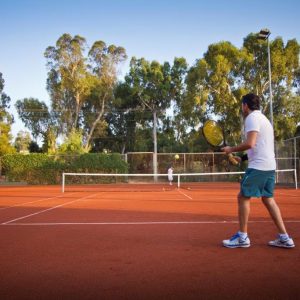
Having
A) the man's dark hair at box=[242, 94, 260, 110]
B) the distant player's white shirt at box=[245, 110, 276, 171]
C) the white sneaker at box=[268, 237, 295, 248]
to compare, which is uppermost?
the man's dark hair at box=[242, 94, 260, 110]

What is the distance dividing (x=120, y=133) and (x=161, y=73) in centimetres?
1034

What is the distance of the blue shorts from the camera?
425 centimetres

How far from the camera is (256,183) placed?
14.0 ft

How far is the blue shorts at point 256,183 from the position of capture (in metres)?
4.25

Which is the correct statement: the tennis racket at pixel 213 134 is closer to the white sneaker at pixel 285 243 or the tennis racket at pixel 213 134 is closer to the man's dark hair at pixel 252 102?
the man's dark hair at pixel 252 102

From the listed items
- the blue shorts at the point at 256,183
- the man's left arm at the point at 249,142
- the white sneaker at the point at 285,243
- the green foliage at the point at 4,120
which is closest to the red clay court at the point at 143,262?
the white sneaker at the point at 285,243

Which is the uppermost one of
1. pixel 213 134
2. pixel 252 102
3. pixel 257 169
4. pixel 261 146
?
pixel 252 102

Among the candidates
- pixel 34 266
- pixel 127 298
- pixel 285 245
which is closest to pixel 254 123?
pixel 285 245

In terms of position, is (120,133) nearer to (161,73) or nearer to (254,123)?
(161,73)

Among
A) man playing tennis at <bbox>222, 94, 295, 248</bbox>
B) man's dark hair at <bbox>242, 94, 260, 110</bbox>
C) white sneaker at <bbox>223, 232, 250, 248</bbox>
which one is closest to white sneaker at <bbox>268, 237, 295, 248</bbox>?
man playing tennis at <bbox>222, 94, 295, 248</bbox>

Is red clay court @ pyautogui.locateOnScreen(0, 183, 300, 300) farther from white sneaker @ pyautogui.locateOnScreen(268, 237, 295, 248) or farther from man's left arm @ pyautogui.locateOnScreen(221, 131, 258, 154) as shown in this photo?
man's left arm @ pyautogui.locateOnScreen(221, 131, 258, 154)

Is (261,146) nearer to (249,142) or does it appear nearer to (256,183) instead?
(249,142)

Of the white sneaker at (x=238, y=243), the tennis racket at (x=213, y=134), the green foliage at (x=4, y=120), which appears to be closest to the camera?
the white sneaker at (x=238, y=243)

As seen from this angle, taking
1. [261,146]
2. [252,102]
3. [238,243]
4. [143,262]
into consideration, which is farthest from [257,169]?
[143,262]
